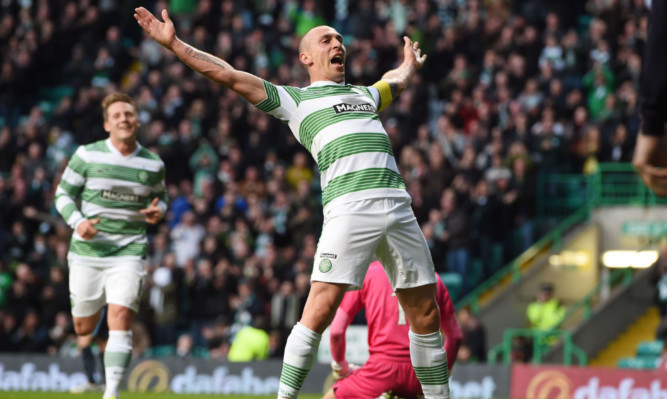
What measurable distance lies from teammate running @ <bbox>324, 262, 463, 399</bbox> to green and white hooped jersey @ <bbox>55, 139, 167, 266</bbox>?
254 cm

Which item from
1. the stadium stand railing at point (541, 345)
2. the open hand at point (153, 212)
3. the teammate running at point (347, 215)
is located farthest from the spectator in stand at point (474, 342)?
the teammate running at point (347, 215)

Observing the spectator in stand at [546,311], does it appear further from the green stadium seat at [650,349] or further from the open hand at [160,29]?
the open hand at [160,29]

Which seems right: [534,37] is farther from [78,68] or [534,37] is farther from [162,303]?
[78,68]

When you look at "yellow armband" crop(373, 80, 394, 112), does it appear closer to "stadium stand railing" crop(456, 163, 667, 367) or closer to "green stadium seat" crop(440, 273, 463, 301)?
"stadium stand railing" crop(456, 163, 667, 367)

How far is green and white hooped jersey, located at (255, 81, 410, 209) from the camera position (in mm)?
6461

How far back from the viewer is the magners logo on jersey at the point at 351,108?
263 inches

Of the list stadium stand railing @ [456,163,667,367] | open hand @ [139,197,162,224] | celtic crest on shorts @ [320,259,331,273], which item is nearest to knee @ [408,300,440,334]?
celtic crest on shorts @ [320,259,331,273]

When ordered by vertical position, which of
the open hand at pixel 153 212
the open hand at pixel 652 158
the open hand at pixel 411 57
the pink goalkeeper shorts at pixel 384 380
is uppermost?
the open hand at pixel 411 57

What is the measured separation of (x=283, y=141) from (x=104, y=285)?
11138mm

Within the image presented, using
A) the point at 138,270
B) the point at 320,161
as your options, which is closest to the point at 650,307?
the point at 138,270

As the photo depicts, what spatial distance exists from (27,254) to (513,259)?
9103mm

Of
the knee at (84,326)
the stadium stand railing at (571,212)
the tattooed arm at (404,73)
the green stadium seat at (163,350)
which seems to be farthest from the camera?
the green stadium seat at (163,350)

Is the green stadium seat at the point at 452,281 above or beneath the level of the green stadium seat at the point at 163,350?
above

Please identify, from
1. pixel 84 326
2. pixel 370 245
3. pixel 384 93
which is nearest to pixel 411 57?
pixel 384 93
